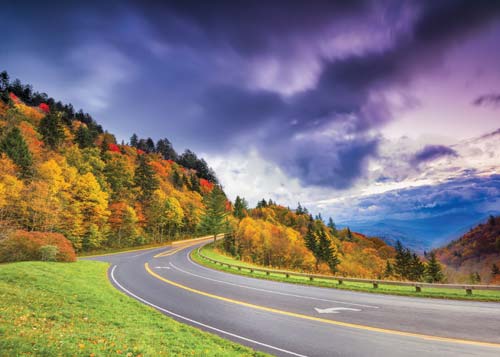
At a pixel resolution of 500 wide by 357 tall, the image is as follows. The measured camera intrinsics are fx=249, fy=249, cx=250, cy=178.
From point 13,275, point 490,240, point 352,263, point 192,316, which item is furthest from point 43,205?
point 490,240

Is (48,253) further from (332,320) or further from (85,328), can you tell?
(332,320)

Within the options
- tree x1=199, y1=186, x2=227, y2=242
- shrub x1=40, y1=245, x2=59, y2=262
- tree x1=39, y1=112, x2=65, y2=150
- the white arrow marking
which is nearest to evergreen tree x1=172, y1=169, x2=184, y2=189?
tree x1=199, y1=186, x2=227, y2=242

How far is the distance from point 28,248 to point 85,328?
62.6 ft

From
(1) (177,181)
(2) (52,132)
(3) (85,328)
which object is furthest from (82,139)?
(3) (85,328)

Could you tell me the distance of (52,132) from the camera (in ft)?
179

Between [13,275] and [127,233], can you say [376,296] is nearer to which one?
[13,275]

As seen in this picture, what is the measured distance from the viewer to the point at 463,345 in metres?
7.27

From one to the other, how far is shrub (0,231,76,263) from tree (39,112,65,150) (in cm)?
4049

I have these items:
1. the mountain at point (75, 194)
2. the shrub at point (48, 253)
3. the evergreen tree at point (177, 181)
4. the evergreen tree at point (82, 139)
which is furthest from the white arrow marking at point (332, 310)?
the evergreen tree at point (177, 181)

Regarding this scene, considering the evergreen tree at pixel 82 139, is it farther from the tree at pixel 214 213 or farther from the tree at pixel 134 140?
the tree at pixel 134 140

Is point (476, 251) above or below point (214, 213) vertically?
below

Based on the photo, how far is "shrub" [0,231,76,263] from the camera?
20734mm

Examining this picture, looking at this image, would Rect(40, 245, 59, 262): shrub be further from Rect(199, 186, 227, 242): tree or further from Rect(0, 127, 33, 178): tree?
Rect(199, 186, 227, 242): tree

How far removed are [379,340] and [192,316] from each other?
736 cm
